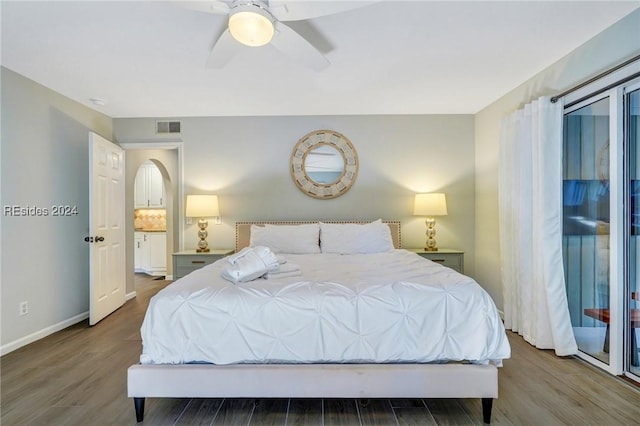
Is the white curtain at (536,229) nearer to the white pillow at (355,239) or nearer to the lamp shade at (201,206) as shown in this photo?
the white pillow at (355,239)

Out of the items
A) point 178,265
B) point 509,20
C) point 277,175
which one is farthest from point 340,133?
point 178,265

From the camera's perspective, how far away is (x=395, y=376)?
182 cm

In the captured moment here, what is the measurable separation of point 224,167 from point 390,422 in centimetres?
355

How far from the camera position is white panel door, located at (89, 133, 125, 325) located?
3521 mm

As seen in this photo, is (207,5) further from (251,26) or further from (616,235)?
(616,235)

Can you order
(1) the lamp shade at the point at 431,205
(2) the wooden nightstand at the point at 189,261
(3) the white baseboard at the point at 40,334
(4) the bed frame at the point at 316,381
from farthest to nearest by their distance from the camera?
(1) the lamp shade at the point at 431,205 → (2) the wooden nightstand at the point at 189,261 → (3) the white baseboard at the point at 40,334 → (4) the bed frame at the point at 316,381

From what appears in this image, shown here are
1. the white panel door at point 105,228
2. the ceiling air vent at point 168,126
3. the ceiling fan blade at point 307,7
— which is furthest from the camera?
the ceiling air vent at point 168,126

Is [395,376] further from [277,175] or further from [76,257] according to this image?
[76,257]

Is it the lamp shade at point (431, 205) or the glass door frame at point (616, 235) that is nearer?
the glass door frame at point (616, 235)

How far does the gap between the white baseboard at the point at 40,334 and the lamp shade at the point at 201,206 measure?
5.43 feet

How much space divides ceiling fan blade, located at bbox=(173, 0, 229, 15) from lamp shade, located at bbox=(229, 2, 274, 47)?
86 mm

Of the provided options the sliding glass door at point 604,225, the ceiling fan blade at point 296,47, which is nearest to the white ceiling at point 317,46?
the ceiling fan blade at point 296,47

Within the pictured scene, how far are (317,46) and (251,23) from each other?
0.98 m

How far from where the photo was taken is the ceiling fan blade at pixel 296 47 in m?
1.96
